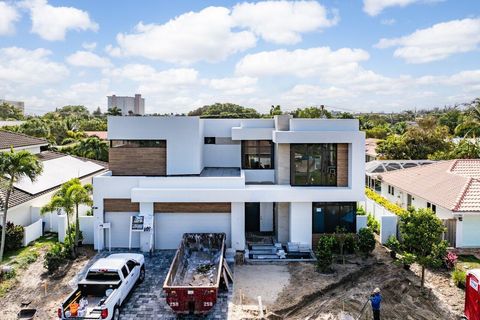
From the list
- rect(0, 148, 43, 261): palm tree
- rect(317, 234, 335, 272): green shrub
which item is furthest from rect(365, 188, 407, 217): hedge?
rect(0, 148, 43, 261): palm tree

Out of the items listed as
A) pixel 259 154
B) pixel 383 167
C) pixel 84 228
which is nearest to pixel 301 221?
pixel 259 154

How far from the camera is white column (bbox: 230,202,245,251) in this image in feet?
60.5

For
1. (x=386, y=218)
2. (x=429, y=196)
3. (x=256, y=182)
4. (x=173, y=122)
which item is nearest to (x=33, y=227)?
(x=173, y=122)

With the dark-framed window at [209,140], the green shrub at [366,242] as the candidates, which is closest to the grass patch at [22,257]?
the dark-framed window at [209,140]

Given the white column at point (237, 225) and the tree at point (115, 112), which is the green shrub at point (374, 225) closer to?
the white column at point (237, 225)

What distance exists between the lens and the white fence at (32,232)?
19.1 metres

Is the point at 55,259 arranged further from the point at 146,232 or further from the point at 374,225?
the point at 374,225

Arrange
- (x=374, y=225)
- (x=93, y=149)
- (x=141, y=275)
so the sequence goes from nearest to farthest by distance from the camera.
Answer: (x=141, y=275)
(x=374, y=225)
(x=93, y=149)

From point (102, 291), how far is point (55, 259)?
4.85 metres

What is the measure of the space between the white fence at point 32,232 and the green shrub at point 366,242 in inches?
647

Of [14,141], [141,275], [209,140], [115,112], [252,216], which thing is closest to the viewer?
[141,275]

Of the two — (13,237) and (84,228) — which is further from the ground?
(84,228)

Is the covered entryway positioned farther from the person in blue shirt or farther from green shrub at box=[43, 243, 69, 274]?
the person in blue shirt

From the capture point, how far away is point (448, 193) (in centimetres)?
2067
